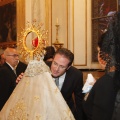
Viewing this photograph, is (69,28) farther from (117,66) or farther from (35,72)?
(117,66)

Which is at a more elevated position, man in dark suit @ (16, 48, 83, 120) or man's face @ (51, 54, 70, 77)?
man's face @ (51, 54, 70, 77)

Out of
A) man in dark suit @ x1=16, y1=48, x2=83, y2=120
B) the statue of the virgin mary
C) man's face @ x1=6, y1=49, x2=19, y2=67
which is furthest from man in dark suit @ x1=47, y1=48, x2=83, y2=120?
man's face @ x1=6, y1=49, x2=19, y2=67

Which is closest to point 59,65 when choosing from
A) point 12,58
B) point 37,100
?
point 37,100

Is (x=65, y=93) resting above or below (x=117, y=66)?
below

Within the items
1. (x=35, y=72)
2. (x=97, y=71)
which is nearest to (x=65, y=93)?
(x=35, y=72)

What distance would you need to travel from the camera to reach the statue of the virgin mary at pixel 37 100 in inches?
97.7

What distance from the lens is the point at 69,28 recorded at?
8336 mm

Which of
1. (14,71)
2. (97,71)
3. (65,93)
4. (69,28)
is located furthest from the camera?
(69,28)

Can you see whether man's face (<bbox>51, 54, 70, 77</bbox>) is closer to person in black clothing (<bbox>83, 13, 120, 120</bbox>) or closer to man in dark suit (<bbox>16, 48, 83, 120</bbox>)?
man in dark suit (<bbox>16, 48, 83, 120</bbox>)

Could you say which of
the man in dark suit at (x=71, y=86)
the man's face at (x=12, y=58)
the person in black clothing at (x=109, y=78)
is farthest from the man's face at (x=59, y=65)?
the man's face at (x=12, y=58)

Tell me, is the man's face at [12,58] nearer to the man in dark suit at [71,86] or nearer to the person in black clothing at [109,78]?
the man in dark suit at [71,86]

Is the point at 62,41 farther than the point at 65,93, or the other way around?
the point at 62,41

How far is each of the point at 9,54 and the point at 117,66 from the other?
3389 mm

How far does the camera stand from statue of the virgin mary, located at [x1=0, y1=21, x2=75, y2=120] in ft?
8.14
